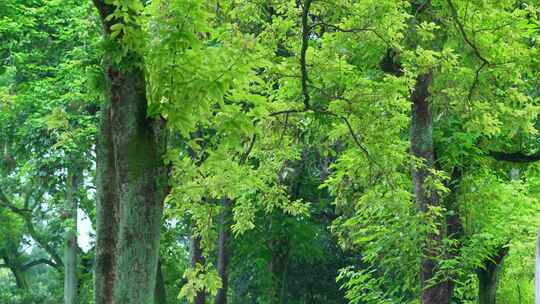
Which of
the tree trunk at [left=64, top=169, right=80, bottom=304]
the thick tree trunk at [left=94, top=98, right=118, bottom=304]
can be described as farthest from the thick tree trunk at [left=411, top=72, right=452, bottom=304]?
the tree trunk at [left=64, top=169, right=80, bottom=304]

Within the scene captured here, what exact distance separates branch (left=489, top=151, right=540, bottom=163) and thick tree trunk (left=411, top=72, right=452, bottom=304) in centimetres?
316

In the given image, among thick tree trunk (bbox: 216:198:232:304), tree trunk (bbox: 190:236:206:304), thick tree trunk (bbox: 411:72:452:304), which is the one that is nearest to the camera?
thick tree trunk (bbox: 411:72:452:304)

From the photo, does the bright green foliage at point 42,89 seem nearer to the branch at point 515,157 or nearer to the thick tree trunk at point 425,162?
the thick tree trunk at point 425,162

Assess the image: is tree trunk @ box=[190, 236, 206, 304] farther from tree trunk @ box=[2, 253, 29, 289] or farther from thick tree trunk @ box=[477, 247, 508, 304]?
tree trunk @ box=[2, 253, 29, 289]

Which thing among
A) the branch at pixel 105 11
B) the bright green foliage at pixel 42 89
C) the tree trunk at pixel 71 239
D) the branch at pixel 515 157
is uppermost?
the bright green foliage at pixel 42 89

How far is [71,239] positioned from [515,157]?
17.7m

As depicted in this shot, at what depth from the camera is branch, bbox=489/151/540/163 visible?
745 inches

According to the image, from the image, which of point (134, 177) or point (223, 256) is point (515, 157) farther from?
point (223, 256)

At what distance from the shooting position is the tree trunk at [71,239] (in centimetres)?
2853

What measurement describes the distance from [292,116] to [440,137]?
3735 millimetres

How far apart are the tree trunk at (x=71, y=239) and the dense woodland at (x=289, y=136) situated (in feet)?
0.63

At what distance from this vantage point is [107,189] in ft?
38.9

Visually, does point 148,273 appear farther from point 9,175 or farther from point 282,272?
point 9,175

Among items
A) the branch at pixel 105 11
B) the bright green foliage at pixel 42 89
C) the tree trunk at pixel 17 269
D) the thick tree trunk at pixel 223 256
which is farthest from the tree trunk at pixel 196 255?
the tree trunk at pixel 17 269
